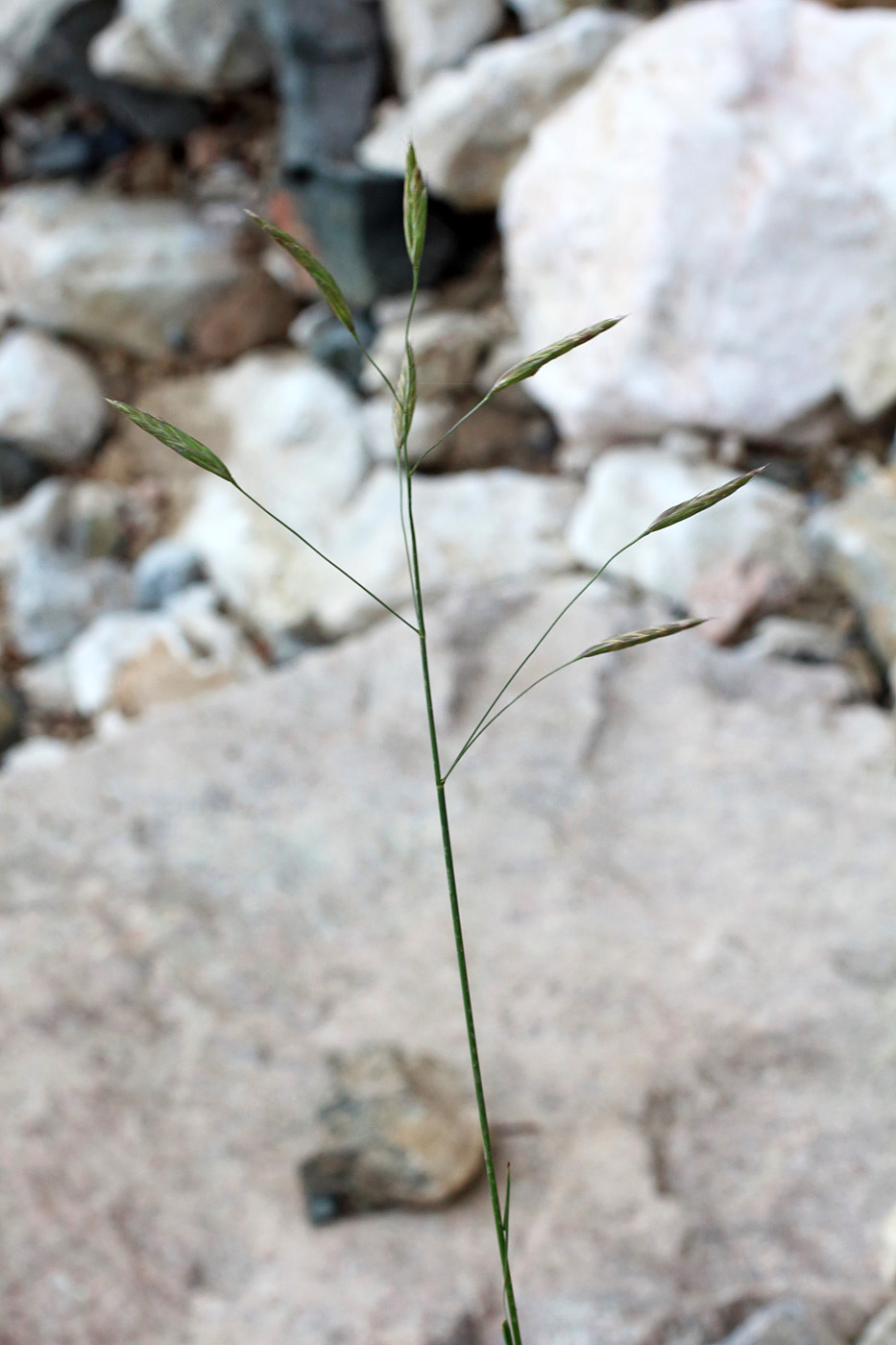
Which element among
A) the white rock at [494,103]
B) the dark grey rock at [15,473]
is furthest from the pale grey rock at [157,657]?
the white rock at [494,103]

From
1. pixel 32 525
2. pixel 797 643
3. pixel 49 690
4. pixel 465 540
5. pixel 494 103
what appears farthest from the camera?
pixel 32 525

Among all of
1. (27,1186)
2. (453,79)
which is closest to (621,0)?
(453,79)

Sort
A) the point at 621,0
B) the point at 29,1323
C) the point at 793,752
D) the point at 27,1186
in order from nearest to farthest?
the point at 29,1323 < the point at 27,1186 < the point at 793,752 < the point at 621,0

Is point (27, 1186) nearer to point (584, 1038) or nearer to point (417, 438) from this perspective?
point (584, 1038)

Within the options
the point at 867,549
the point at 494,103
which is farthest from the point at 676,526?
the point at 494,103

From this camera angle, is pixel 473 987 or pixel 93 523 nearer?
pixel 473 987

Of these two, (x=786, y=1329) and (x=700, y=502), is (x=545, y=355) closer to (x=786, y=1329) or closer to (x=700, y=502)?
(x=700, y=502)
